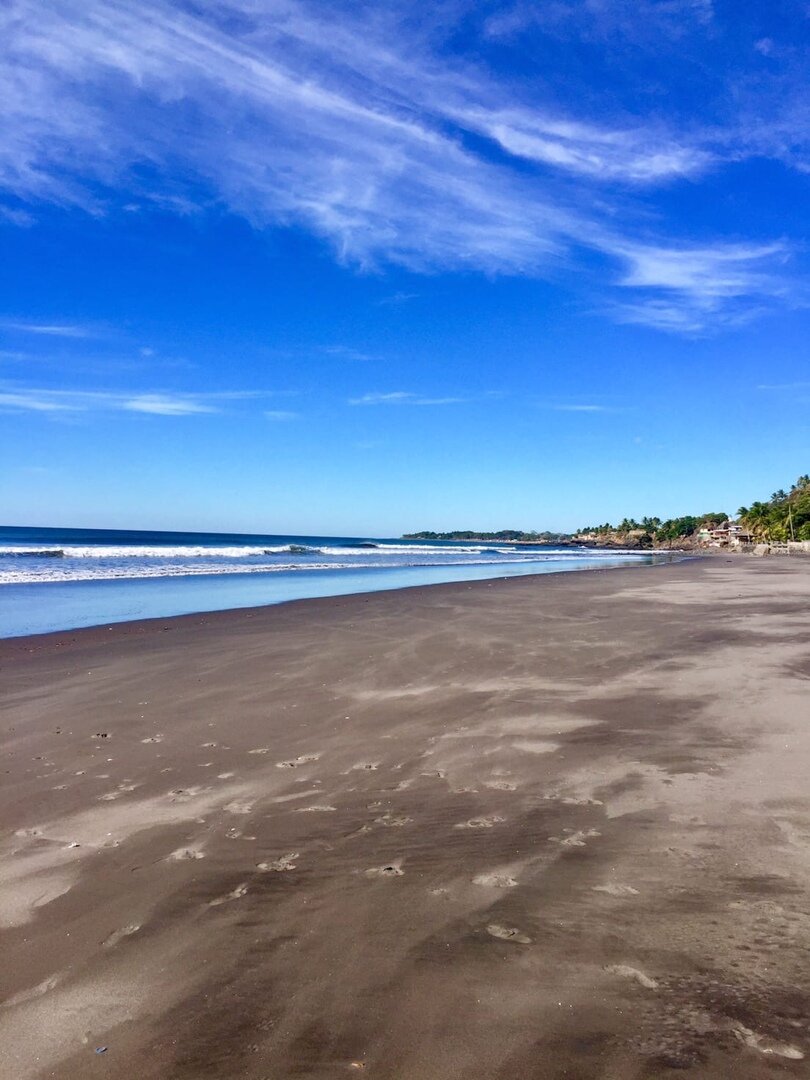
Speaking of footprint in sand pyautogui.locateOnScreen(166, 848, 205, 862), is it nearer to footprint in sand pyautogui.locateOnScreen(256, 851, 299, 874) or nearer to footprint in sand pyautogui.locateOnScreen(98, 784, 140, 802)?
footprint in sand pyautogui.locateOnScreen(256, 851, 299, 874)

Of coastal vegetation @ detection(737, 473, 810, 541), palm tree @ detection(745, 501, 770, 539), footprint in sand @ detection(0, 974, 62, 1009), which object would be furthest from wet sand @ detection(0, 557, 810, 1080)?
palm tree @ detection(745, 501, 770, 539)

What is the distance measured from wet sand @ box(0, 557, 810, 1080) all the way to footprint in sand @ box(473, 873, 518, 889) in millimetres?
14

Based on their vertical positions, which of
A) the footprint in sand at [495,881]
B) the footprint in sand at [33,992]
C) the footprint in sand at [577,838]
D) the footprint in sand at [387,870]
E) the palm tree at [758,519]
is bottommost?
the footprint in sand at [33,992]

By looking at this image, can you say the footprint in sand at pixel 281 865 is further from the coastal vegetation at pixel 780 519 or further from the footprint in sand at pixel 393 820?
the coastal vegetation at pixel 780 519

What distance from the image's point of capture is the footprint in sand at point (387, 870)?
4027mm

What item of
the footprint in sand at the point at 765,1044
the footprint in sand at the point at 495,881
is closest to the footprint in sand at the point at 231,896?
the footprint in sand at the point at 495,881

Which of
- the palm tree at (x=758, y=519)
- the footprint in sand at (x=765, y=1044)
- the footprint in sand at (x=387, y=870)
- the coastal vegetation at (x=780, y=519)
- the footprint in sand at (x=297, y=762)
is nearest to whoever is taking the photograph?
the footprint in sand at (x=765, y=1044)

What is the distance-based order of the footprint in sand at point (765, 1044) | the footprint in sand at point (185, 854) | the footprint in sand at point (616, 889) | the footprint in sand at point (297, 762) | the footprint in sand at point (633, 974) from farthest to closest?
the footprint in sand at point (297, 762), the footprint in sand at point (185, 854), the footprint in sand at point (616, 889), the footprint in sand at point (633, 974), the footprint in sand at point (765, 1044)

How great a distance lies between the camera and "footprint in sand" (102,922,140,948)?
3.40 metres

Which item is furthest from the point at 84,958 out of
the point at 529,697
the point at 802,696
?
the point at 802,696

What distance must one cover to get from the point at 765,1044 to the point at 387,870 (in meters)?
2.15

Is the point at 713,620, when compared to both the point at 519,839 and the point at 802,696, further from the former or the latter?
the point at 519,839

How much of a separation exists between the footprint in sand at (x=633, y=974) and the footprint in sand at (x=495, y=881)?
0.83 m

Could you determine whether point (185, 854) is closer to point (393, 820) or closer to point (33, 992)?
point (33, 992)
